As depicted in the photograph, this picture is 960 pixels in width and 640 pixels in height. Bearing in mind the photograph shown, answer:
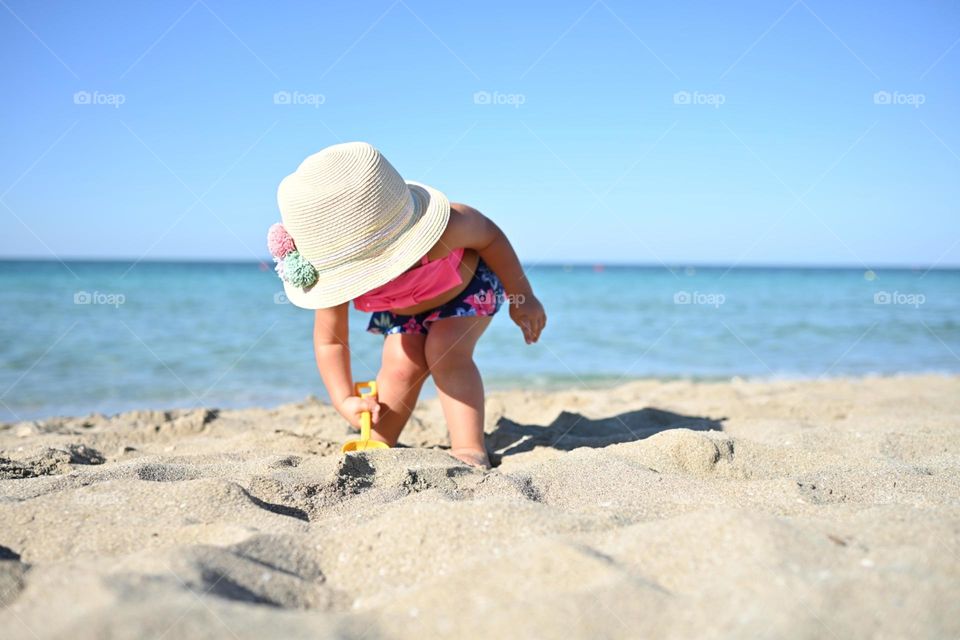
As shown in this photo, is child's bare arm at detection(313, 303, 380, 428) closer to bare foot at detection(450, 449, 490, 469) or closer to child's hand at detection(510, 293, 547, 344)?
bare foot at detection(450, 449, 490, 469)

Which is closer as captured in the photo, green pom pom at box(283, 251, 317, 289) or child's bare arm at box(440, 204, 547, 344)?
green pom pom at box(283, 251, 317, 289)

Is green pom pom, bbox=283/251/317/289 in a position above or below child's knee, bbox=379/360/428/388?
above

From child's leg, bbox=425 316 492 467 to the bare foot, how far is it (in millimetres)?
23

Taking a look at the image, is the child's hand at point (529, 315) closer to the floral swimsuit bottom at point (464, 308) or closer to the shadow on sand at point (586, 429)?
the floral swimsuit bottom at point (464, 308)

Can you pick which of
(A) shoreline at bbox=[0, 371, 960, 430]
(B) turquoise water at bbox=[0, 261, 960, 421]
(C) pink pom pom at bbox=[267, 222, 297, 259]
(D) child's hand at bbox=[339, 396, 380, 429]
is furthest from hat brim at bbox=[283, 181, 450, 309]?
(A) shoreline at bbox=[0, 371, 960, 430]

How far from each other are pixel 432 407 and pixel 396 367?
1.38m

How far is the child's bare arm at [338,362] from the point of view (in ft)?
8.78

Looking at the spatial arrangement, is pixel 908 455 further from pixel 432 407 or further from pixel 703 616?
pixel 432 407

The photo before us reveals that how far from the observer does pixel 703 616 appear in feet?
3.74

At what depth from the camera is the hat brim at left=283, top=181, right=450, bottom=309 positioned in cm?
243

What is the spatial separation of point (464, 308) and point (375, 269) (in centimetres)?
60

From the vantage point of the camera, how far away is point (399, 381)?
3.04m

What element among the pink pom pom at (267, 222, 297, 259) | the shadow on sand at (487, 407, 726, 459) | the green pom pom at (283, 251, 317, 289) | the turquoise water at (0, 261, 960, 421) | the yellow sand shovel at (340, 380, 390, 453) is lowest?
the turquoise water at (0, 261, 960, 421)

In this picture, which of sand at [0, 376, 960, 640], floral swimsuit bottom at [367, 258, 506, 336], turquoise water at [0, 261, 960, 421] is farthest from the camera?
turquoise water at [0, 261, 960, 421]
